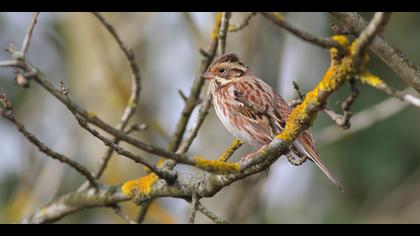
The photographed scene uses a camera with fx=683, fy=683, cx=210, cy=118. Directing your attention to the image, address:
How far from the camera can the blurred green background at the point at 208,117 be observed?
7.82 meters

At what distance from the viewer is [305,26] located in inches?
363

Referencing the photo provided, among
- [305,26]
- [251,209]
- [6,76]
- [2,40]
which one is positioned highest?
[305,26]

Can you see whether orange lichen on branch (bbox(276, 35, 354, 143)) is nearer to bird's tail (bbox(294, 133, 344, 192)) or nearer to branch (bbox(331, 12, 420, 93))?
branch (bbox(331, 12, 420, 93))

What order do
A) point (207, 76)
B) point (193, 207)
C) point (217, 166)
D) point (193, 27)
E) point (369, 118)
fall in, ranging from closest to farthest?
point (217, 166) < point (193, 207) < point (207, 76) < point (369, 118) < point (193, 27)

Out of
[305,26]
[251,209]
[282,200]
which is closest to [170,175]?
[251,209]

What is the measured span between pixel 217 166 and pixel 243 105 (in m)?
2.15

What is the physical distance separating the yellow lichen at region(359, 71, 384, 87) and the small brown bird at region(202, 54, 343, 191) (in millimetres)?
1989

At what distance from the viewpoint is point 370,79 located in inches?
112

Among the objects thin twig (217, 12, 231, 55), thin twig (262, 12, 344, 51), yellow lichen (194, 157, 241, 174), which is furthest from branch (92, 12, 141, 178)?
thin twig (262, 12, 344, 51)

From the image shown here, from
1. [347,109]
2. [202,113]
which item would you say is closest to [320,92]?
[347,109]

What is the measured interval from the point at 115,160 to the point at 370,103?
346 cm

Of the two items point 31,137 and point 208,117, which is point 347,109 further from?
point 208,117

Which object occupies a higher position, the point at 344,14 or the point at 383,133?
the point at 344,14

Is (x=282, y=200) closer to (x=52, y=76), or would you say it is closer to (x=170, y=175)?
(x=52, y=76)
